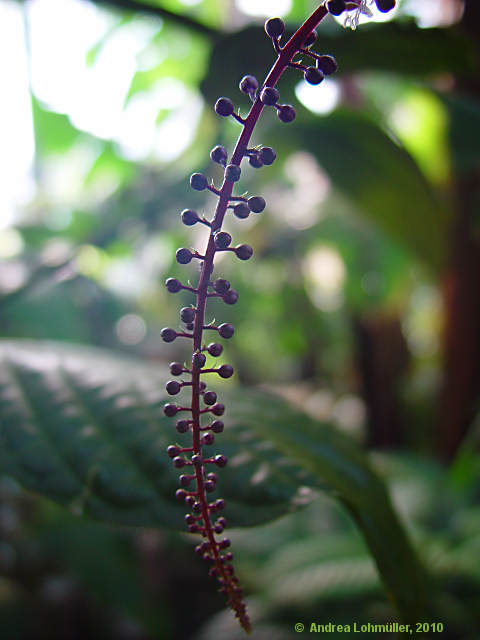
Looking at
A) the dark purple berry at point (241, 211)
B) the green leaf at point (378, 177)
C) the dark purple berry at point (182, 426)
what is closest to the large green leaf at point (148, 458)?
the dark purple berry at point (182, 426)

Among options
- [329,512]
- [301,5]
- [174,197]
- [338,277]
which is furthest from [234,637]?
[301,5]

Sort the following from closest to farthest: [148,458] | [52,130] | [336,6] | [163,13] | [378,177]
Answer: [336,6], [148,458], [163,13], [378,177], [52,130]

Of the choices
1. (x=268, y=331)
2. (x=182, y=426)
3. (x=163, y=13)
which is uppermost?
(x=268, y=331)

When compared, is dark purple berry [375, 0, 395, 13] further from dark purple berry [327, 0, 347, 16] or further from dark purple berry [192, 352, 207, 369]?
dark purple berry [192, 352, 207, 369]

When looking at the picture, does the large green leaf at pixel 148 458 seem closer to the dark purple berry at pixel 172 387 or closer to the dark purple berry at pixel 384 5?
the dark purple berry at pixel 172 387

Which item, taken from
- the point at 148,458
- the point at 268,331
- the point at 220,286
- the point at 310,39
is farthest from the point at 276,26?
the point at 268,331

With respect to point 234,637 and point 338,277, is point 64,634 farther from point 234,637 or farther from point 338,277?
point 338,277

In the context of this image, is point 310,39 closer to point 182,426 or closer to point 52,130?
point 182,426
